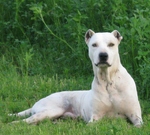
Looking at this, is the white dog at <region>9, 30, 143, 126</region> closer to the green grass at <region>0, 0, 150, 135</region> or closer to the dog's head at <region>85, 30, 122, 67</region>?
the dog's head at <region>85, 30, 122, 67</region>

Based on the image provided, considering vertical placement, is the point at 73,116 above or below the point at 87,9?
below

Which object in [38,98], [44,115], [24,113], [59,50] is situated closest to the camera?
[44,115]

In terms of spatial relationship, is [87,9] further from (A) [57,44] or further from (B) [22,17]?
(B) [22,17]

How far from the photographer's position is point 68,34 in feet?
35.1

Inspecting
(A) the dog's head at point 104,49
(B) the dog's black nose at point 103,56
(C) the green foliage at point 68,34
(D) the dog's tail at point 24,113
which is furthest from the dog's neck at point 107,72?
(D) the dog's tail at point 24,113

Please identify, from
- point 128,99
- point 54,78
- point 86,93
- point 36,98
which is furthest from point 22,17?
point 128,99

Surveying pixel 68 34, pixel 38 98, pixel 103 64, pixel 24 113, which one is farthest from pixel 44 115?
pixel 68 34

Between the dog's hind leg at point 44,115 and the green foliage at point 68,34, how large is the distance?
53.9 inches

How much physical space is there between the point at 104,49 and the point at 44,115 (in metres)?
1.32

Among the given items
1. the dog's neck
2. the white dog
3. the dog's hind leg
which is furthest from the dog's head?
the dog's hind leg

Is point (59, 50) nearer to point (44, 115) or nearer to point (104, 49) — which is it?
point (44, 115)

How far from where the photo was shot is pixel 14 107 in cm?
880

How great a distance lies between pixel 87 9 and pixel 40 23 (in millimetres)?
1345

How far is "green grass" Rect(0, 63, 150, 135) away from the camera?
23.5 ft
